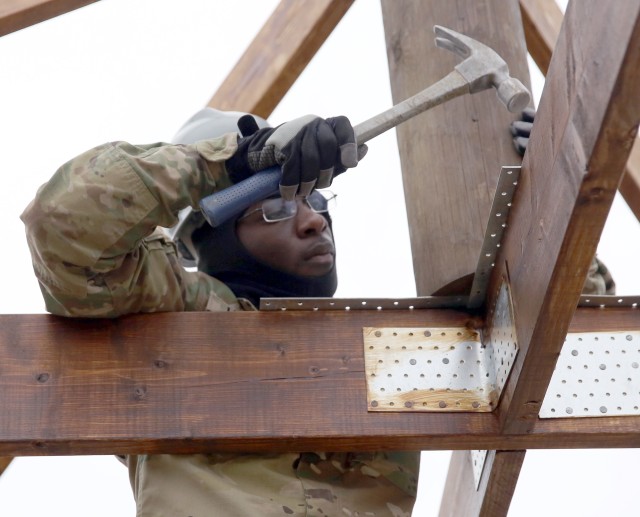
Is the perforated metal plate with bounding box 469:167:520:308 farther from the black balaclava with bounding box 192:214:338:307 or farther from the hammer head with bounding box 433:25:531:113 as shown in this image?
the black balaclava with bounding box 192:214:338:307

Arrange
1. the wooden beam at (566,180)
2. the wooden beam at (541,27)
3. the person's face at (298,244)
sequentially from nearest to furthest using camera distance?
the wooden beam at (566,180), the person's face at (298,244), the wooden beam at (541,27)

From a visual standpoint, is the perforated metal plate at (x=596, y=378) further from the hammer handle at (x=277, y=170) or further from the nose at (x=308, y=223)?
the nose at (x=308, y=223)

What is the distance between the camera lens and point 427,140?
2.84 m

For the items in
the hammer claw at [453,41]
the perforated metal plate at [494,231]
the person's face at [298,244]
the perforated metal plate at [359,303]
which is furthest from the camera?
the person's face at [298,244]

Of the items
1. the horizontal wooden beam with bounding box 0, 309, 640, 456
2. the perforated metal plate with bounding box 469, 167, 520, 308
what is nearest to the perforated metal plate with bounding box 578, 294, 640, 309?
the horizontal wooden beam with bounding box 0, 309, 640, 456

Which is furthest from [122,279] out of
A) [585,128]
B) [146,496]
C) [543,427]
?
[585,128]

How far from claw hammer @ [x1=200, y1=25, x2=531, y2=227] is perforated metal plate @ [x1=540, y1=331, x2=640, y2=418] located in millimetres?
513

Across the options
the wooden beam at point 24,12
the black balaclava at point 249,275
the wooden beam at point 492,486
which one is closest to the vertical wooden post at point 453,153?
the wooden beam at point 492,486

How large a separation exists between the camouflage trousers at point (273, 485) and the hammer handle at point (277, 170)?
49cm

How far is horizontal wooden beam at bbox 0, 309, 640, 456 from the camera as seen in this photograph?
2.43 metres

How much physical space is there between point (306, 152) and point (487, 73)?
0.53 m

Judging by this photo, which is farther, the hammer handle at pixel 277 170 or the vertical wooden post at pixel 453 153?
the vertical wooden post at pixel 453 153

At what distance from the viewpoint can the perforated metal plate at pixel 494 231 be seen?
235 centimetres

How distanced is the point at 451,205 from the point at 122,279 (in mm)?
717
